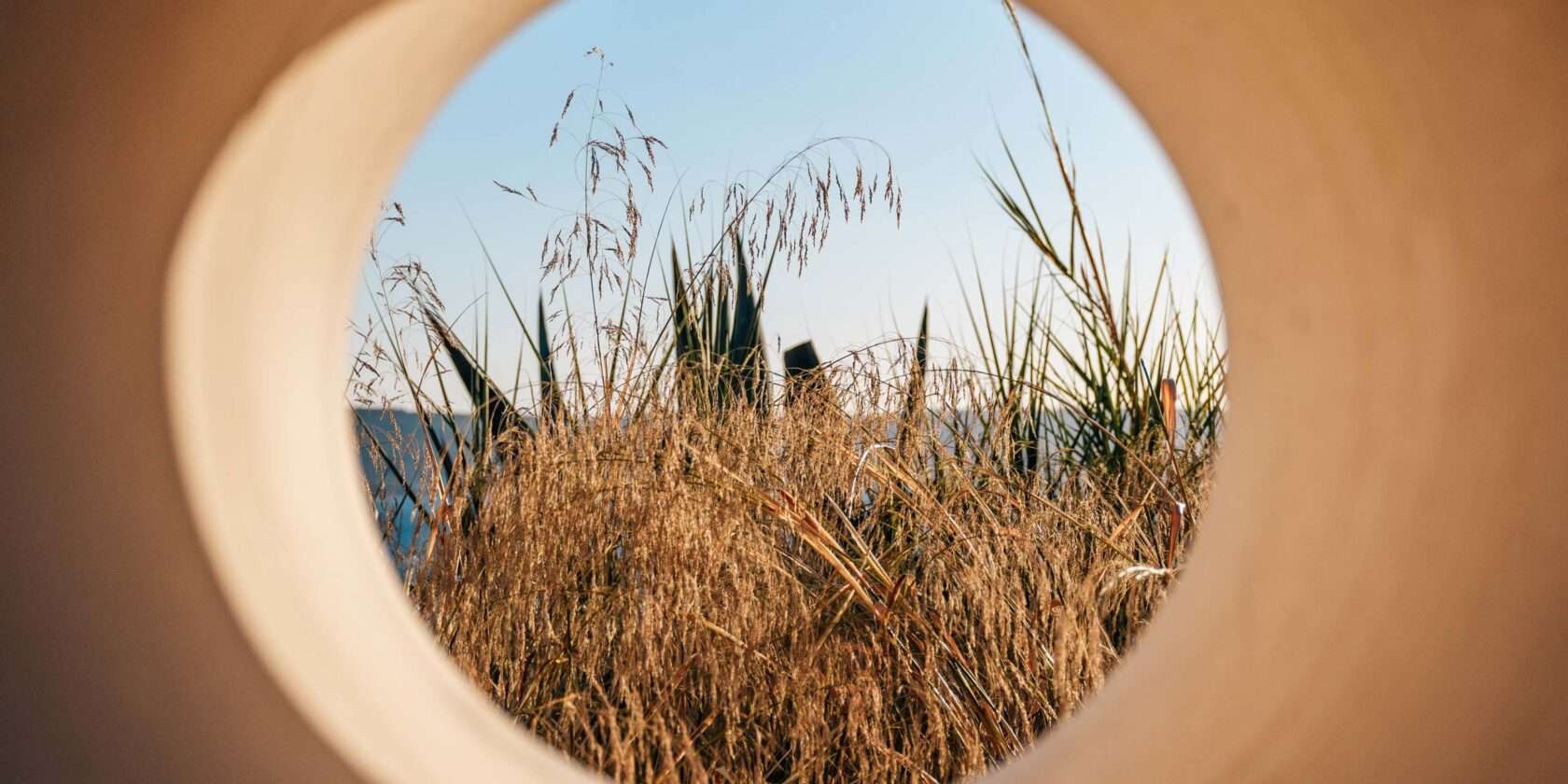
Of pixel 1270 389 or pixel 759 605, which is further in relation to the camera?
pixel 759 605

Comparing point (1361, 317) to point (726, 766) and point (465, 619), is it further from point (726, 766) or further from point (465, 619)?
point (465, 619)

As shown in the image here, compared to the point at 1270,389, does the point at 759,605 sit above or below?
below

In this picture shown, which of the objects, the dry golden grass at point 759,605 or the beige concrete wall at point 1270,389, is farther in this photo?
the dry golden grass at point 759,605

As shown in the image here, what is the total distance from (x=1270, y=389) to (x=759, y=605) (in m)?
0.90

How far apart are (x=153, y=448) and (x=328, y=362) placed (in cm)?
23

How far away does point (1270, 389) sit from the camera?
3.07 feet

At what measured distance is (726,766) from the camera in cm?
150

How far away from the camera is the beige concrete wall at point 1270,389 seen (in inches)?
28.0

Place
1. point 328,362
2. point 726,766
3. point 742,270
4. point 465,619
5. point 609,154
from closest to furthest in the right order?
1. point 328,362
2. point 726,766
3. point 465,619
4. point 609,154
5. point 742,270

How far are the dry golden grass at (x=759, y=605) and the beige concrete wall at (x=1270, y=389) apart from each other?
0.53 m

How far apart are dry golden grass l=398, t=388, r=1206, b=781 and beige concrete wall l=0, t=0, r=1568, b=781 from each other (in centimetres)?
53

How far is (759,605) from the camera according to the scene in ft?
5.34

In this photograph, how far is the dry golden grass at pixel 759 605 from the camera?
1.47m

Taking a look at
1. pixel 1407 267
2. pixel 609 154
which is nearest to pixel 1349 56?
pixel 1407 267
